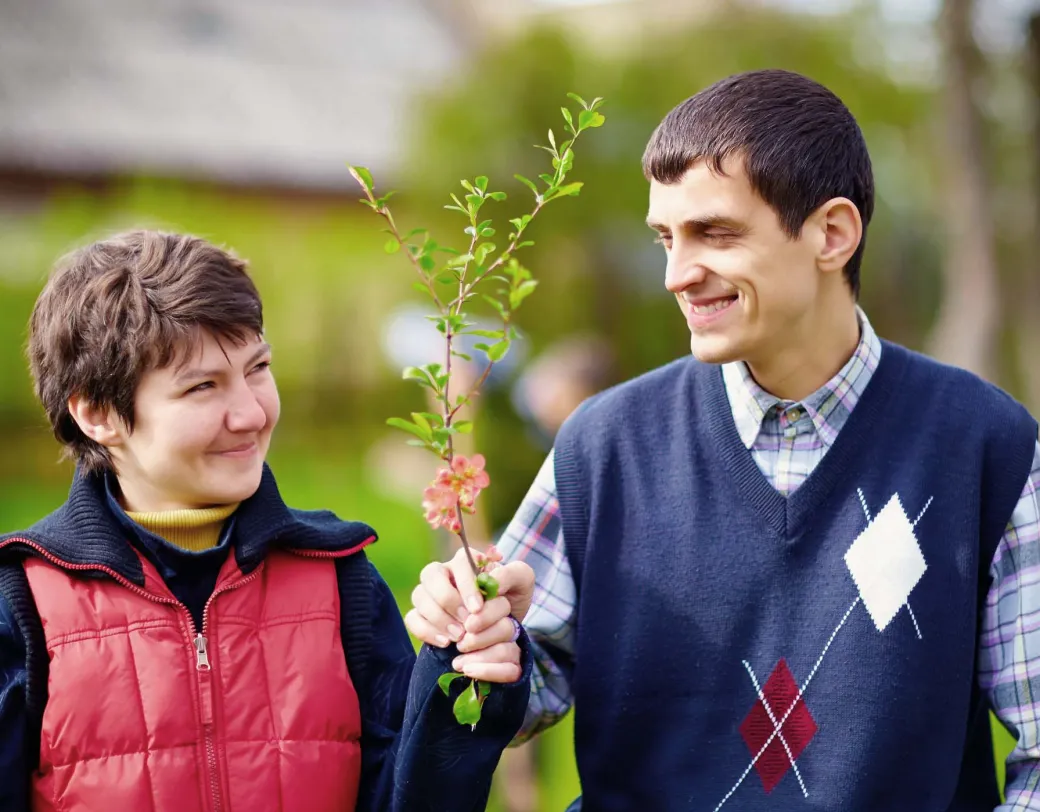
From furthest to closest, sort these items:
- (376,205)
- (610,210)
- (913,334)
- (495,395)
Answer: (913,334) < (610,210) < (495,395) < (376,205)

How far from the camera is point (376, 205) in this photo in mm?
1866

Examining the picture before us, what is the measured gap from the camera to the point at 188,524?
2119 mm

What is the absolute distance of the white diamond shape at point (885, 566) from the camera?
2.19 m

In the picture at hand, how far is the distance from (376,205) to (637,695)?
106 cm

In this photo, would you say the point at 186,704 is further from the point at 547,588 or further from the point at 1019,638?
the point at 1019,638

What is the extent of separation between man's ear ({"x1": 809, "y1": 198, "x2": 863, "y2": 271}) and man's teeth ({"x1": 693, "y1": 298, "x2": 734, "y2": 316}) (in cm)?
19

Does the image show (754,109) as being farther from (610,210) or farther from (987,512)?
(610,210)

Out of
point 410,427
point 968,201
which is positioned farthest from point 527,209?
point 410,427

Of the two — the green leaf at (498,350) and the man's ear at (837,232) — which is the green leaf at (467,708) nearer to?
the green leaf at (498,350)

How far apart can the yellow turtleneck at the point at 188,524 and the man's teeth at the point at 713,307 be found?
91cm

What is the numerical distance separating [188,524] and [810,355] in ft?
3.88

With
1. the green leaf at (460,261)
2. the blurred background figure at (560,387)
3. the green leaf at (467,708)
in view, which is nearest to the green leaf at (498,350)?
the green leaf at (460,261)

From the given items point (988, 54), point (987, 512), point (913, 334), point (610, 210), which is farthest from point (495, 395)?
point (987, 512)

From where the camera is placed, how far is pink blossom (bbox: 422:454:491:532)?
1.79 metres
